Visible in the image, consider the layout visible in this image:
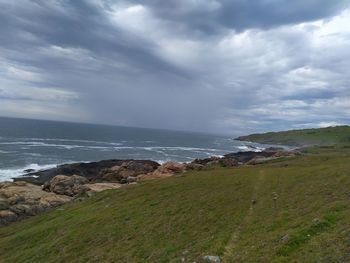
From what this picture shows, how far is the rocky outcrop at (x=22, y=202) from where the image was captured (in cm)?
4438

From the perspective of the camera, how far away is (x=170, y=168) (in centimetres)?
7394

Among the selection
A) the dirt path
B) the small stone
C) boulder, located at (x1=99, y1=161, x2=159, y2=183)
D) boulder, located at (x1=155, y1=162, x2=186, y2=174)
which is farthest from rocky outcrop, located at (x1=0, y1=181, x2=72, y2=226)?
the small stone

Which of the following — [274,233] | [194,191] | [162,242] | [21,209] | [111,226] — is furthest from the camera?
[21,209]

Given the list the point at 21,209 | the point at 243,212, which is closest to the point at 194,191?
the point at 243,212

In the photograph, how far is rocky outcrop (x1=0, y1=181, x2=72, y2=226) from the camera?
44.4 metres

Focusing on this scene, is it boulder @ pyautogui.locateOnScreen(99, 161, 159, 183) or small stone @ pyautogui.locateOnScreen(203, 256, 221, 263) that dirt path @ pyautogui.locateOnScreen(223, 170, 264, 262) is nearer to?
small stone @ pyautogui.locateOnScreen(203, 256, 221, 263)

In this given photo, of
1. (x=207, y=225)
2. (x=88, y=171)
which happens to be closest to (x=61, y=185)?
(x=88, y=171)

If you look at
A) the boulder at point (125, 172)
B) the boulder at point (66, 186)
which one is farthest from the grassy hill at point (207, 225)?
the boulder at point (125, 172)

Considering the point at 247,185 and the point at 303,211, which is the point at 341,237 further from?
the point at 247,185

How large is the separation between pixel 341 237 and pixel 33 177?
7749 cm

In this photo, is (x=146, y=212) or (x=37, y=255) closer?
(x=37, y=255)

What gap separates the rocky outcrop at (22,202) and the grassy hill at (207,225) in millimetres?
3197

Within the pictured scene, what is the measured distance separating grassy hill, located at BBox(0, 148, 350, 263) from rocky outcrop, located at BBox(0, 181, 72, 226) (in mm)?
3197

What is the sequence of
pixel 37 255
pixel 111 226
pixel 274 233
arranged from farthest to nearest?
pixel 111 226
pixel 37 255
pixel 274 233
